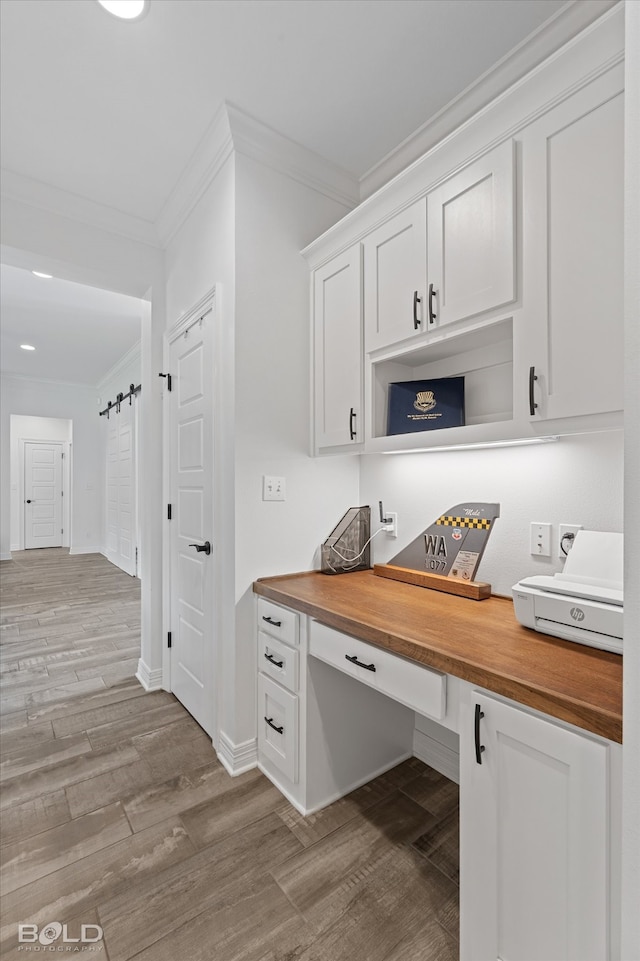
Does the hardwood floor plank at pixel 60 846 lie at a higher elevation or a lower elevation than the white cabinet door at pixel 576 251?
lower

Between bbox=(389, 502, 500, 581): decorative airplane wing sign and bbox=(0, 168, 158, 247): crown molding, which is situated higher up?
bbox=(0, 168, 158, 247): crown molding

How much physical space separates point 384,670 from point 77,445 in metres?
7.80

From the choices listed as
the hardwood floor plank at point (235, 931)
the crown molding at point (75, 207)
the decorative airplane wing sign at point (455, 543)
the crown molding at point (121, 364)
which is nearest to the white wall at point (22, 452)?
the crown molding at point (121, 364)

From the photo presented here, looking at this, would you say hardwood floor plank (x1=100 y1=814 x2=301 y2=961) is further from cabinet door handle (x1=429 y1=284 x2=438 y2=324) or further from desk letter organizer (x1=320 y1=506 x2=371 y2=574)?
cabinet door handle (x1=429 y1=284 x2=438 y2=324)

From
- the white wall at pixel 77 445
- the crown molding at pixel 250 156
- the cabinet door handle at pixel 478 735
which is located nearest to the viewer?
the cabinet door handle at pixel 478 735

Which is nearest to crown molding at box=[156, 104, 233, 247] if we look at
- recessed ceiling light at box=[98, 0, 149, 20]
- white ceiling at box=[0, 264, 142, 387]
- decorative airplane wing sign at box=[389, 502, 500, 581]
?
recessed ceiling light at box=[98, 0, 149, 20]

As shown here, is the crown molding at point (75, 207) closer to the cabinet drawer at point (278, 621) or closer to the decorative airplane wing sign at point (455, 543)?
the cabinet drawer at point (278, 621)

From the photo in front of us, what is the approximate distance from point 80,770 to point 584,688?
216 cm

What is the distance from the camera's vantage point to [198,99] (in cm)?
186

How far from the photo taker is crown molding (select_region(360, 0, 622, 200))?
1467mm

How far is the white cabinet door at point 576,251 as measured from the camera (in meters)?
1.12

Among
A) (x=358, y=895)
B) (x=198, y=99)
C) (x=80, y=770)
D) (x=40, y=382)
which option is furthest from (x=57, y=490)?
(x=358, y=895)

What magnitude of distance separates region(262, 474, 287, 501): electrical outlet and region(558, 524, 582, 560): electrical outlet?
1169 millimetres

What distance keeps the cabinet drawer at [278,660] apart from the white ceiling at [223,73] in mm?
2268
